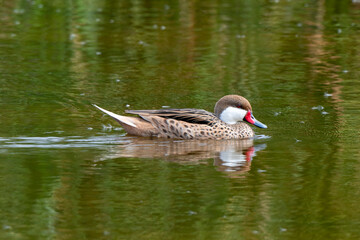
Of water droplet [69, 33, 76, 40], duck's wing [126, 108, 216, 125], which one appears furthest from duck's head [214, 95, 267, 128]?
water droplet [69, 33, 76, 40]

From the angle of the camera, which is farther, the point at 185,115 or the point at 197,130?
the point at 185,115

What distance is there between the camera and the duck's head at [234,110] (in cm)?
1245

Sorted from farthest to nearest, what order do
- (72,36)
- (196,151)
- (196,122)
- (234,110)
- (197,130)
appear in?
(72,36), (234,110), (196,122), (197,130), (196,151)

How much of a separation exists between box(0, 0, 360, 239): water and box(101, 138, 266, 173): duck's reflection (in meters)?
0.04

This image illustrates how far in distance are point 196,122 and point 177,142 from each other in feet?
1.49

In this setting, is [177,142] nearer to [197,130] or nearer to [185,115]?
Answer: [197,130]

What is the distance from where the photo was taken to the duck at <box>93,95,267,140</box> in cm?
1211

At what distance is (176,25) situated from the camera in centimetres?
2255

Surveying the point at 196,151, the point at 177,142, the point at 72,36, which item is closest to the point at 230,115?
the point at 177,142

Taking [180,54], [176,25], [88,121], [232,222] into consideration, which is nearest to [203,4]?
[176,25]

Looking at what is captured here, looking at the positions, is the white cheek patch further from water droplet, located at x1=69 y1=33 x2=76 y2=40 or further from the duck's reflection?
water droplet, located at x1=69 y1=33 x2=76 y2=40

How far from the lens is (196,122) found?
40.0 feet

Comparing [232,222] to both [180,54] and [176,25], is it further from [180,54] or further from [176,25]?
[176,25]

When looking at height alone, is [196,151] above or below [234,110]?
below
